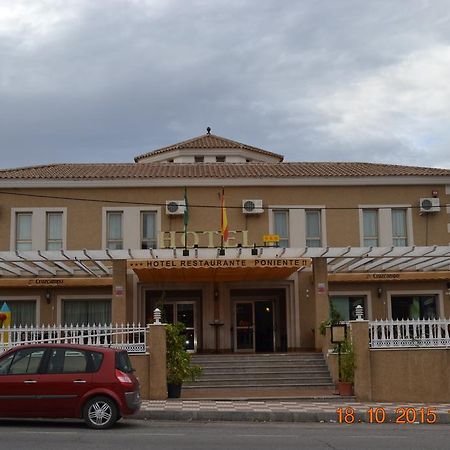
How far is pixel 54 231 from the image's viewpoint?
88.5 ft

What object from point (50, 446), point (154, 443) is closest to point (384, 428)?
point (154, 443)

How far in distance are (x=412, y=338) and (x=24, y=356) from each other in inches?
407

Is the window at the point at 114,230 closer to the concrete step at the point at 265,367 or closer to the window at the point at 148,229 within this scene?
the window at the point at 148,229

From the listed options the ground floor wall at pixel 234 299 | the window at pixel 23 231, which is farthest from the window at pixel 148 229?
the window at pixel 23 231

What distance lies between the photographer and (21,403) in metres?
12.6

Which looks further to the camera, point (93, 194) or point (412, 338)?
point (93, 194)

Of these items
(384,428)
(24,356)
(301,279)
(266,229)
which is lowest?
(384,428)

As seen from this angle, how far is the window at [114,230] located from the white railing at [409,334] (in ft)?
36.7

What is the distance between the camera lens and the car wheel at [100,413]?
12656mm

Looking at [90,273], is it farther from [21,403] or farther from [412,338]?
[21,403]

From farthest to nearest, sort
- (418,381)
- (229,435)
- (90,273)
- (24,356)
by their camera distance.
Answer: (90,273) < (418,381) < (24,356) < (229,435)

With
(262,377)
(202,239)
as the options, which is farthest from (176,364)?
(202,239)

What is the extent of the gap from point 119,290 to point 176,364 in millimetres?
5541
